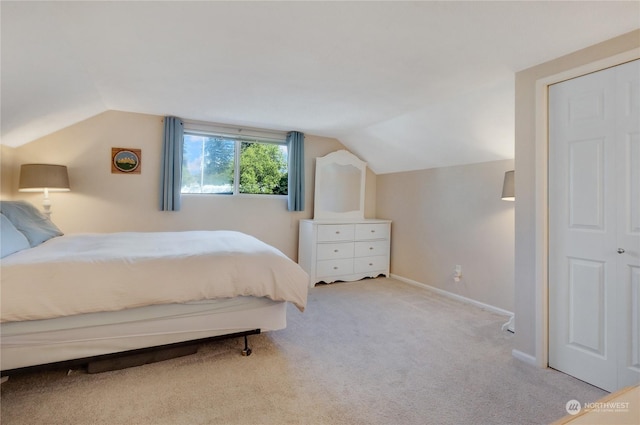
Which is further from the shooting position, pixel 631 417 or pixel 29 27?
pixel 29 27

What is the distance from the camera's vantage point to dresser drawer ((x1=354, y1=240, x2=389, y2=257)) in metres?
4.37

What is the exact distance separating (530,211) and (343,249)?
→ 2.44 metres

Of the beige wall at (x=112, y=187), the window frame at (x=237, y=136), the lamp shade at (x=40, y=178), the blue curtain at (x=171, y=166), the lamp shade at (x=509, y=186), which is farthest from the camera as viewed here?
the window frame at (x=237, y=136)

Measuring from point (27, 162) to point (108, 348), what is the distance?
8.62ft

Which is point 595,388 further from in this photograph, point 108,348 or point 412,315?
point 108,348

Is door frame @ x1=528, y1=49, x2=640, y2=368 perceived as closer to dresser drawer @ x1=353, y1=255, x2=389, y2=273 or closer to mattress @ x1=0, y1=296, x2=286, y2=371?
mattress @ x1=0, y1=296, x2=286, y2=371

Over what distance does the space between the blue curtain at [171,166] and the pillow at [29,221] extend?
1138mm

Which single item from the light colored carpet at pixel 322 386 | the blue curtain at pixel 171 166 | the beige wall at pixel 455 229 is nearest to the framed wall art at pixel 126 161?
the blue curtain at pixel 171 166

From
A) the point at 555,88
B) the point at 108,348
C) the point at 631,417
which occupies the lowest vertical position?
the point at 108,348

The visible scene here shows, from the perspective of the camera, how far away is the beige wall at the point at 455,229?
125 inches

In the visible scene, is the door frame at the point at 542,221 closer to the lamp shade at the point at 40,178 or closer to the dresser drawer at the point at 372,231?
the dresser drawer at the point at 372,231

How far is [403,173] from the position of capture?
4.46 m

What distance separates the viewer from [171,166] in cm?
363

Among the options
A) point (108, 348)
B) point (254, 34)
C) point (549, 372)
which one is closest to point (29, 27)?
point (254, 34)
